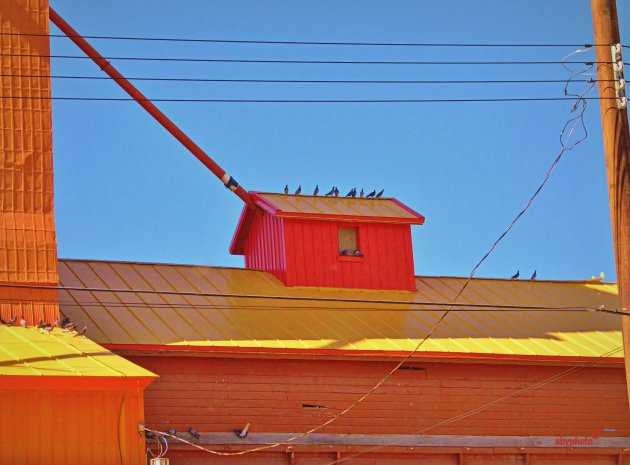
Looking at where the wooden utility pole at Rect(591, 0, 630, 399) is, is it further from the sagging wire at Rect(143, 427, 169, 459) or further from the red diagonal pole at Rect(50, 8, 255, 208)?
the red diagonal pole at Rect(50, 8, 255, 208)

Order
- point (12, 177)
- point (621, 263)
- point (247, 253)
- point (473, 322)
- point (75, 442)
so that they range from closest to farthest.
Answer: point (621, 263)
point (75, 442)
point (12, 177)
point (473, 322)
point (247, 253)

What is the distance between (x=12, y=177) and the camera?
79.4 ft

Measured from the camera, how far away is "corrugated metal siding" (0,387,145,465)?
21453 mm

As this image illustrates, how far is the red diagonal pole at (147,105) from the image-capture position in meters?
28.5

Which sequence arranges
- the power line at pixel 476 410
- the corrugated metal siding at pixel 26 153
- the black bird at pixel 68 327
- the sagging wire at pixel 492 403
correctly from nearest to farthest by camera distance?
the black bird at pixel 68 327
the corrugated metal siding at pixel 26 153
the power line at pixel 476 410
the sagging wire at pixel 492 403

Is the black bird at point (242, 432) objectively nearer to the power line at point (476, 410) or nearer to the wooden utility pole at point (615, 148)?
the power line at point (476, 410)

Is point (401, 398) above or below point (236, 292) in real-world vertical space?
below

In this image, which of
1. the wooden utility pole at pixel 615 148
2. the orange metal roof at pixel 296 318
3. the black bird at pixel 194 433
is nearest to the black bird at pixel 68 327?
the orange metal roof at pixel 296 318

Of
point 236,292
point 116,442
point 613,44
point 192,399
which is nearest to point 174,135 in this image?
point 236,292

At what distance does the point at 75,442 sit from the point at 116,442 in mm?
756

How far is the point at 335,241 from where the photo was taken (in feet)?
98.0

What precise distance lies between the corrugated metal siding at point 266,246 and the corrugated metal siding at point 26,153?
271 inches

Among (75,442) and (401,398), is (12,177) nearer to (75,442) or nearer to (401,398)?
(75,442)

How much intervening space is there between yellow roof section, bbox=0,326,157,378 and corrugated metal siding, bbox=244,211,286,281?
24.2ft
